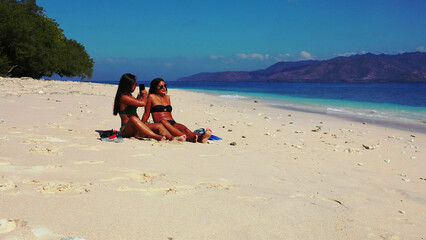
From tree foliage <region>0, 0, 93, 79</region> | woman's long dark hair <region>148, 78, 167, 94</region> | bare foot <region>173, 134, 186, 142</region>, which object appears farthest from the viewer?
tree foliage <region>0, 0, 93, 79</region>

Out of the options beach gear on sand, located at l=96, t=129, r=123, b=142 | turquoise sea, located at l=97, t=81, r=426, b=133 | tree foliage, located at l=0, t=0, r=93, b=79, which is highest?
tree foliage, located at l=0, t=0, r=93, b=79

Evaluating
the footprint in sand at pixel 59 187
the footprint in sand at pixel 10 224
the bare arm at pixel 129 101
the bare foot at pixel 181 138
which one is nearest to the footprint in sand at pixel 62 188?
the footprint in sand at pixel 59 187

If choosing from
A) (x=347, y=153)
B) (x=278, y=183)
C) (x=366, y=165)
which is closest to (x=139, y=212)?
(x=278, y=183)

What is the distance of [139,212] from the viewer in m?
2.96

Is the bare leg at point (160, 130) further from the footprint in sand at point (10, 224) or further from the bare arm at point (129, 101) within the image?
the footprint in sand at point (10, 224)

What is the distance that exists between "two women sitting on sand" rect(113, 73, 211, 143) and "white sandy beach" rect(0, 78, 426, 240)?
39 centimetres

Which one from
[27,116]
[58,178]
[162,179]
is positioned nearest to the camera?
[58,178]

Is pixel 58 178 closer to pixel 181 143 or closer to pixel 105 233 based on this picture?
pixel 105 233

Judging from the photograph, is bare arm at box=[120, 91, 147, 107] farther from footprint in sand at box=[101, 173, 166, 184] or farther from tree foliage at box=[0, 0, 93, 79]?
tree foliage at box=[0, 0, 93, 79]

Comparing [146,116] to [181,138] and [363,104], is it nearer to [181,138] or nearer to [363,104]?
[181,138]

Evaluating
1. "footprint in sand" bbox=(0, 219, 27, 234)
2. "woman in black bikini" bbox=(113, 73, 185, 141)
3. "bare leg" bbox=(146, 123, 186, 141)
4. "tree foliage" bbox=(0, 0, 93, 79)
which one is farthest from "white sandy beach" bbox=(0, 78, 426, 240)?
"tree foliage" bbox=(0, 0, 93, 79)

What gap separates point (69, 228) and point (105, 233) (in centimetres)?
28

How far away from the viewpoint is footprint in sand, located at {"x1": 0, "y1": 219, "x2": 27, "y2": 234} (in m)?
2.38

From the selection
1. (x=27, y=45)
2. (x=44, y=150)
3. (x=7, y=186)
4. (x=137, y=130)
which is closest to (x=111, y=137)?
(x=137, y=130)
